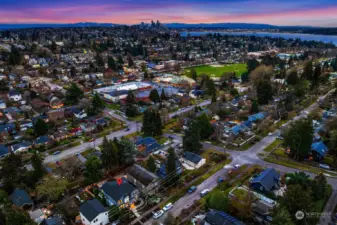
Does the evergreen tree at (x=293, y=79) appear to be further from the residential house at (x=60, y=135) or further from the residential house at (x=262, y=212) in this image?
the residential house at (x=60, y=135)

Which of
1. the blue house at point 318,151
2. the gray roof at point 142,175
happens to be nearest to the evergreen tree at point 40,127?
the gray roof at point 142,175

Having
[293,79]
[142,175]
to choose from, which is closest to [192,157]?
[142,175]

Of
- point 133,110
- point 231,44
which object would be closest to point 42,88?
point 133,110

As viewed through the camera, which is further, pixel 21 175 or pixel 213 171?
pixel 213 171

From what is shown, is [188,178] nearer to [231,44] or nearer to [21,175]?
[21,175]

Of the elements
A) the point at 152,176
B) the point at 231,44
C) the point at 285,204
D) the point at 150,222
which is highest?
the point at 231,44

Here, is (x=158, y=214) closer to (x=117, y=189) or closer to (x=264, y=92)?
(x=117, y=189)

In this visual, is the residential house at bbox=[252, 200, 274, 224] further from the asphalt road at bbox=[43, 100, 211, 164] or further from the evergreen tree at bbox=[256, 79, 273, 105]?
the evergreen tree at bbox=[256, 79, 273, 105]
